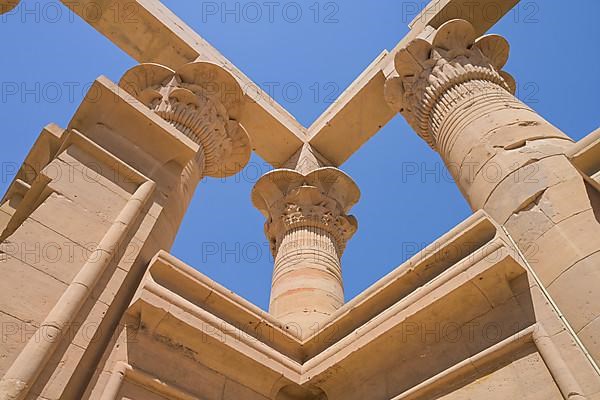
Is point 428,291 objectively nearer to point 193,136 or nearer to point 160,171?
point 160,171

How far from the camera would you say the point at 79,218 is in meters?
5.04

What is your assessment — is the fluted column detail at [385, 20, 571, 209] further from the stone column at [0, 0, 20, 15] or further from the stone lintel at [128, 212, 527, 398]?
the stone column at [0, 0, 20, 15]

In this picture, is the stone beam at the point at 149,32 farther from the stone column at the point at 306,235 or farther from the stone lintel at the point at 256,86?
the stone column at the point at 306,235

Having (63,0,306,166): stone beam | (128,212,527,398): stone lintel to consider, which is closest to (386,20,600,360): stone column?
(128,212,527,398): stone lintel

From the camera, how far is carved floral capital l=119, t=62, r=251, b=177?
7742 millimetres

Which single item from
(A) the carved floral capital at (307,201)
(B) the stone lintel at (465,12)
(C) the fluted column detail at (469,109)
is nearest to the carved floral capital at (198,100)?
(A) the carved floral capital at (307,201)

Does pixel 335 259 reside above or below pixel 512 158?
above

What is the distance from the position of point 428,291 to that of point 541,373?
1210 millimetres

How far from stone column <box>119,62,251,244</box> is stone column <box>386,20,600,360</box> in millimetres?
2837

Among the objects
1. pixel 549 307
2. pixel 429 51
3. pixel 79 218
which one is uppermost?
pixel 429 51

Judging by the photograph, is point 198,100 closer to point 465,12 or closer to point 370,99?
point 370,99

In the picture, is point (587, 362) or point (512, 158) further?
point (512, 158)

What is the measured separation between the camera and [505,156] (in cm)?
604

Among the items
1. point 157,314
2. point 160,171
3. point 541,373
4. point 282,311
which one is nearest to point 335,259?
point 282,311
